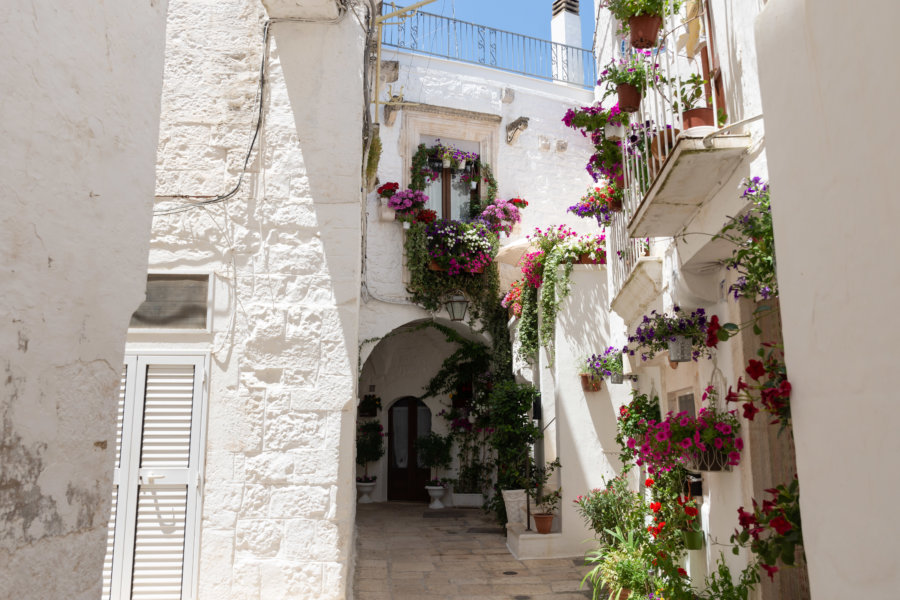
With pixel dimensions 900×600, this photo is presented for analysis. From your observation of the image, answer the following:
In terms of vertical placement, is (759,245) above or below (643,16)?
below

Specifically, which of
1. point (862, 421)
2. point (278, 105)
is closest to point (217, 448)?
point (278, 105)

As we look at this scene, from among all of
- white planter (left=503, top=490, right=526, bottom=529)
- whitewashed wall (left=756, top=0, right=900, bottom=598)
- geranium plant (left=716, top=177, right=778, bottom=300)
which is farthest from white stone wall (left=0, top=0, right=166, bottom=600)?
white planter (left=503, top=490, right=526, bottom=529)

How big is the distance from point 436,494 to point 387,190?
5587 mm

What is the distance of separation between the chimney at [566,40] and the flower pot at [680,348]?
398 inches

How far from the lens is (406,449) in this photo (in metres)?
14.5

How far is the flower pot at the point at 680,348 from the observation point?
4.61 metres

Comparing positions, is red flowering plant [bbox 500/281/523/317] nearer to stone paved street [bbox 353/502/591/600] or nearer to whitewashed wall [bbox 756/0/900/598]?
stone paved street [bbox 353/502/591/600]

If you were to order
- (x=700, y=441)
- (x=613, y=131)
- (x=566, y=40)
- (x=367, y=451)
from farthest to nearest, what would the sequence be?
(x=566, y=40), (x=367, y=451), (x=613, y=131), (x=700, y=441)

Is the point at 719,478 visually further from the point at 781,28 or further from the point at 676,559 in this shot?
the point at 781,28

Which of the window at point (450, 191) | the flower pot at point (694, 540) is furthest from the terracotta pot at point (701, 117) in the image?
the window at point (450, 191)

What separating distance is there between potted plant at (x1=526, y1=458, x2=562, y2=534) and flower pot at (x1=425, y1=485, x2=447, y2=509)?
4.10 m

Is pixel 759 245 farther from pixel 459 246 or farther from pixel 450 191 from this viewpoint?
pixel 450 191

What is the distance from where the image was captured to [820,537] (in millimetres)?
1968

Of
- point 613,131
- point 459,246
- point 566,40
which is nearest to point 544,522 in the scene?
point 613,131
